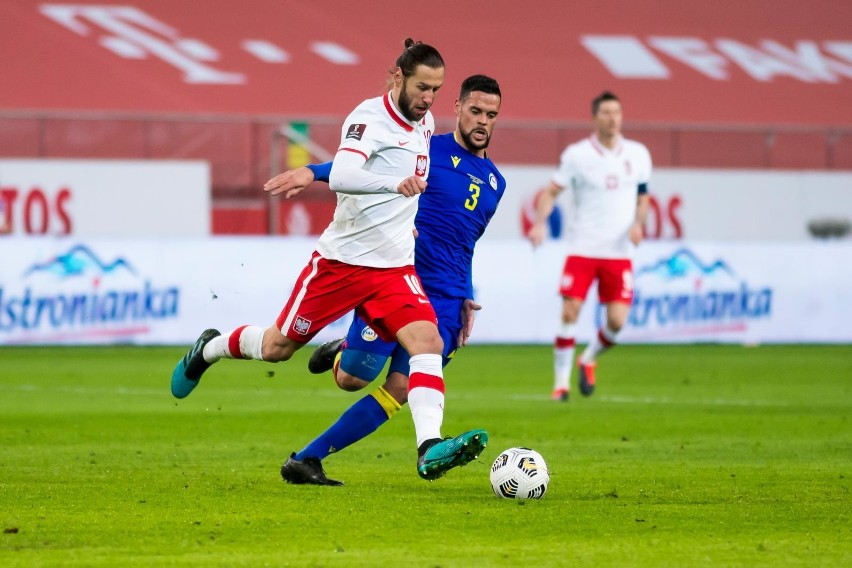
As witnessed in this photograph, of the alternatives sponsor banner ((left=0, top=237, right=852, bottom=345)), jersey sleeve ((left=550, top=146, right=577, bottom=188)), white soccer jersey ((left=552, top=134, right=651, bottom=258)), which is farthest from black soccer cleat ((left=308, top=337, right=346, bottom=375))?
sponsor banner ((left=0, top=237, right=852, bottom=345))

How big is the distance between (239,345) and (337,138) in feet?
57.5

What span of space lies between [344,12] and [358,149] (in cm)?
2318

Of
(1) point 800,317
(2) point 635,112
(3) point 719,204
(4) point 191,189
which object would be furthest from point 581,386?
(2) point 635,112

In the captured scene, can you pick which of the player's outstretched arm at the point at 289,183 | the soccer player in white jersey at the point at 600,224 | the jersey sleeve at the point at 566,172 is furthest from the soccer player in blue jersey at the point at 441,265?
the jersey sleeve at the point at 566,172

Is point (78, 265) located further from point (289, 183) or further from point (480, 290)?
point (289, 183)

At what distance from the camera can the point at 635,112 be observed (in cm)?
2997

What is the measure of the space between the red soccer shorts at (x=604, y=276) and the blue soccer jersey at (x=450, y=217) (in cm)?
536

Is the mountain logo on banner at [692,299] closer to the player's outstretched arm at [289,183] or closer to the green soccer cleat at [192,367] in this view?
the green soccer cleat at [192,367]

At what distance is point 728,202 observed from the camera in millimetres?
25750

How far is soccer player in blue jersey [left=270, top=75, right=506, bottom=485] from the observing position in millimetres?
7348

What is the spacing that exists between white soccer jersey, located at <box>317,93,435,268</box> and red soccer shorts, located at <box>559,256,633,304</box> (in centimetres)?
588

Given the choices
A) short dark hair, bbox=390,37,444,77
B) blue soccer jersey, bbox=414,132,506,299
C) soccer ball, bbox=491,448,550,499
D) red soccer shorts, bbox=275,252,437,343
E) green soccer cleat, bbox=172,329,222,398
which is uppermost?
short dark hair, bbox=390,37,444,77

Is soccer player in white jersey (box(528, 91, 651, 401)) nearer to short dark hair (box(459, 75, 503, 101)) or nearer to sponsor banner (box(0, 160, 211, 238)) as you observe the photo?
short dark hair (box(459, 75, 503, 101))

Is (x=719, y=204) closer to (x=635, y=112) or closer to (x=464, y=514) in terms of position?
(x=635, y=112)
